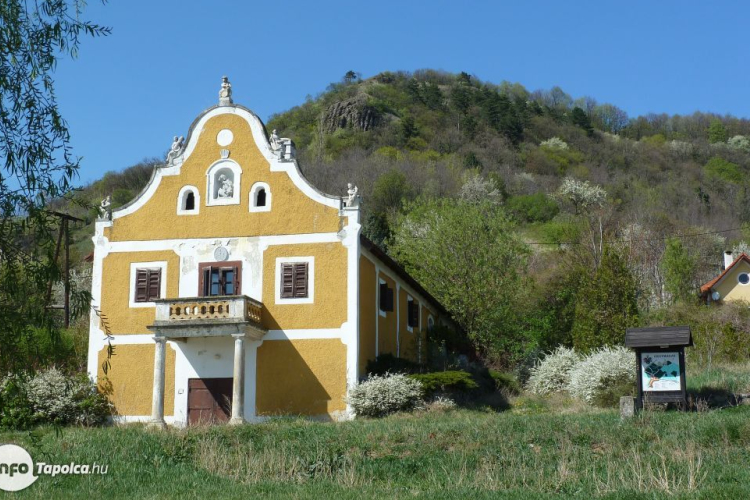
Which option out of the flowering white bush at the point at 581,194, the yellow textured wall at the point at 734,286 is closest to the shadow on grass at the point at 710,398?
the yellow textured wall at the point at 734,286

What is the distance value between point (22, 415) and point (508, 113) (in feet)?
354

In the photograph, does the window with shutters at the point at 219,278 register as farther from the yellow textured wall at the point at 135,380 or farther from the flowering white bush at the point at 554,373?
the flowering white bush at the point at 554,373

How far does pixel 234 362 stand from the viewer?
90.6ft

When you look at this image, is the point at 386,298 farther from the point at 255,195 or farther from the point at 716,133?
the point at 716,133

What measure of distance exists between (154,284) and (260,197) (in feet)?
15.8

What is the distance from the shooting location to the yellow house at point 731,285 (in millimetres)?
50219

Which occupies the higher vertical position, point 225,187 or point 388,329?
point 225,187

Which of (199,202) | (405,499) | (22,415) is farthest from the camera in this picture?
(199,202)

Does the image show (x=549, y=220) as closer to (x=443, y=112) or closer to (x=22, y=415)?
(x=443, y=112)

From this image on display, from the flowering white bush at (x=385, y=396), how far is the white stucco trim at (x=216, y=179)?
8.22 metres

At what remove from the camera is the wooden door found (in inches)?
1126

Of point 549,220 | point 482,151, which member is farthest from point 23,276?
point 482,151

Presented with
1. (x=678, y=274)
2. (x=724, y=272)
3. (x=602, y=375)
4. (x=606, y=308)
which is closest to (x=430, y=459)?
(x=602, y=375)

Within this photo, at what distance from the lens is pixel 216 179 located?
30.7 meters
